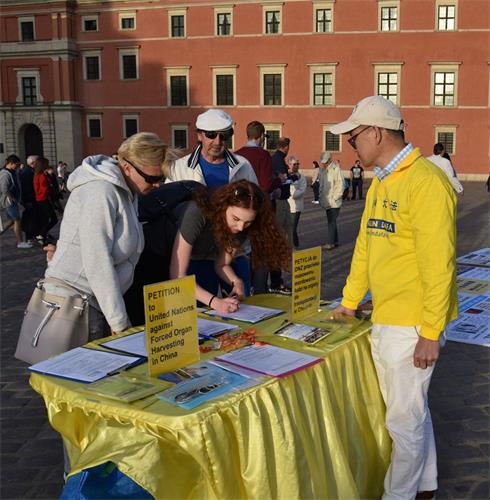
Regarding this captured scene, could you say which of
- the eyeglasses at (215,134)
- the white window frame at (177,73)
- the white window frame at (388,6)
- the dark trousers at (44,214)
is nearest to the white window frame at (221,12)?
the white window frame at (177,73)

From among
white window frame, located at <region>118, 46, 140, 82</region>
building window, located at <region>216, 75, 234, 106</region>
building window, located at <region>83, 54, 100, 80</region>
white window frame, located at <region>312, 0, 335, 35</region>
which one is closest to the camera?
white window frame, located at <region>312, 0, 335, 35</region>

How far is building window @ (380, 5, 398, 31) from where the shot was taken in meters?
32.1

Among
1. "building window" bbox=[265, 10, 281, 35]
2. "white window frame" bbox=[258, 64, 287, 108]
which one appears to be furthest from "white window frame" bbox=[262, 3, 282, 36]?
"white window frame" bbox=[258, 64, 287, 108]

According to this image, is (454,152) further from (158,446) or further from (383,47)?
(158,446)

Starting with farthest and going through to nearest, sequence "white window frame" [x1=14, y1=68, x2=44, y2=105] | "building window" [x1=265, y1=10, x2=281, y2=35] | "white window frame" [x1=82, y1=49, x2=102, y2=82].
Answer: "white window frame" [x1=14, y1=68, x2=44, y2=105], "white window frame" [x1=82, y1=49, x2=102, y2=82], "building window" [x1=265, y1=10, x2=281, y2=35]

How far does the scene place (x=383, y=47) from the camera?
32406 millimetres

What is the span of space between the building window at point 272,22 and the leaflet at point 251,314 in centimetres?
3274

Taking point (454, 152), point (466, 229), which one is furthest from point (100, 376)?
point (454, 152)

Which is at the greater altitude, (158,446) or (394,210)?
(394,210)

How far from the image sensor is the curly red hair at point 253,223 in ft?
10.5

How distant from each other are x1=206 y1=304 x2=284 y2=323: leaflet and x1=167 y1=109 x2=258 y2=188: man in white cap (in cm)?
126

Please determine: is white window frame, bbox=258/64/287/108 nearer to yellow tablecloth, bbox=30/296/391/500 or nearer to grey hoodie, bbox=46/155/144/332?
grey hoodie, bbox=46/155/144/332

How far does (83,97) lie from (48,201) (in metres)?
28.1

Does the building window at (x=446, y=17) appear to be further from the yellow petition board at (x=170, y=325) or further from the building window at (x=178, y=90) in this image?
the yellow petition board at (x=170, y=325)
